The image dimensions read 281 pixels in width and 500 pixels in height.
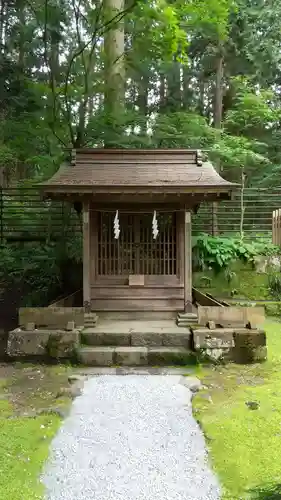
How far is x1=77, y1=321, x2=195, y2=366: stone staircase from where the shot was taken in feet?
21.5

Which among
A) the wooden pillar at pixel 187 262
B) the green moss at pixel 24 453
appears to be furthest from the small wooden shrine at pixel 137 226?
the green moss at pixel 24 453

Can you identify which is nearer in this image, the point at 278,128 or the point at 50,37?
the point at 50,37

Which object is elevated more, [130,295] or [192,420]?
[130,295]

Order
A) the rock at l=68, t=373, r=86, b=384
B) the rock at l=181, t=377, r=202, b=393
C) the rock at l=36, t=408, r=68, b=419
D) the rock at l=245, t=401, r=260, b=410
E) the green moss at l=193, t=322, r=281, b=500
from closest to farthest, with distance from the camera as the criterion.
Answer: the green moss at l=193, t=322, r=281, b=500 < the rock at l=36, t=408, r=68, b=419 < the rock at l=245, t=401, r=260, b=410 < the rock at l=181, t=377, r=202, b=393 < the rock at l=68, t=373, r=86, b=384

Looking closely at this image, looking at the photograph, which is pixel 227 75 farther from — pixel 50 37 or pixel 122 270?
pixel 122 270

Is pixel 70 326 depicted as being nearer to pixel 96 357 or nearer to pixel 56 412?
pixel 96 357

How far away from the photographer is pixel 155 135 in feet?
35.2

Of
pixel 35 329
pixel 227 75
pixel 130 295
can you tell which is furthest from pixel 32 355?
pixel 227 75

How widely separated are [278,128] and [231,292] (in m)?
9.80

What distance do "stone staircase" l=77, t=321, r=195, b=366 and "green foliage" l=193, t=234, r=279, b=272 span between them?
13.2 feet

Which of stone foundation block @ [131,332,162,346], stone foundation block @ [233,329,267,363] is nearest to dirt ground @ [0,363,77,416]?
stone foundation block @ [131,332,162,346]

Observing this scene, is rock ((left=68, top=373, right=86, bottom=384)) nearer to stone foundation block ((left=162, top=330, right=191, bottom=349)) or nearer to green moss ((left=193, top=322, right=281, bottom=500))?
stone foundation block ((left=162, top=330, right=191, bottom=349))

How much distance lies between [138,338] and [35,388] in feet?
6.58

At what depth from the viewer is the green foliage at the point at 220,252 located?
1121 cm
